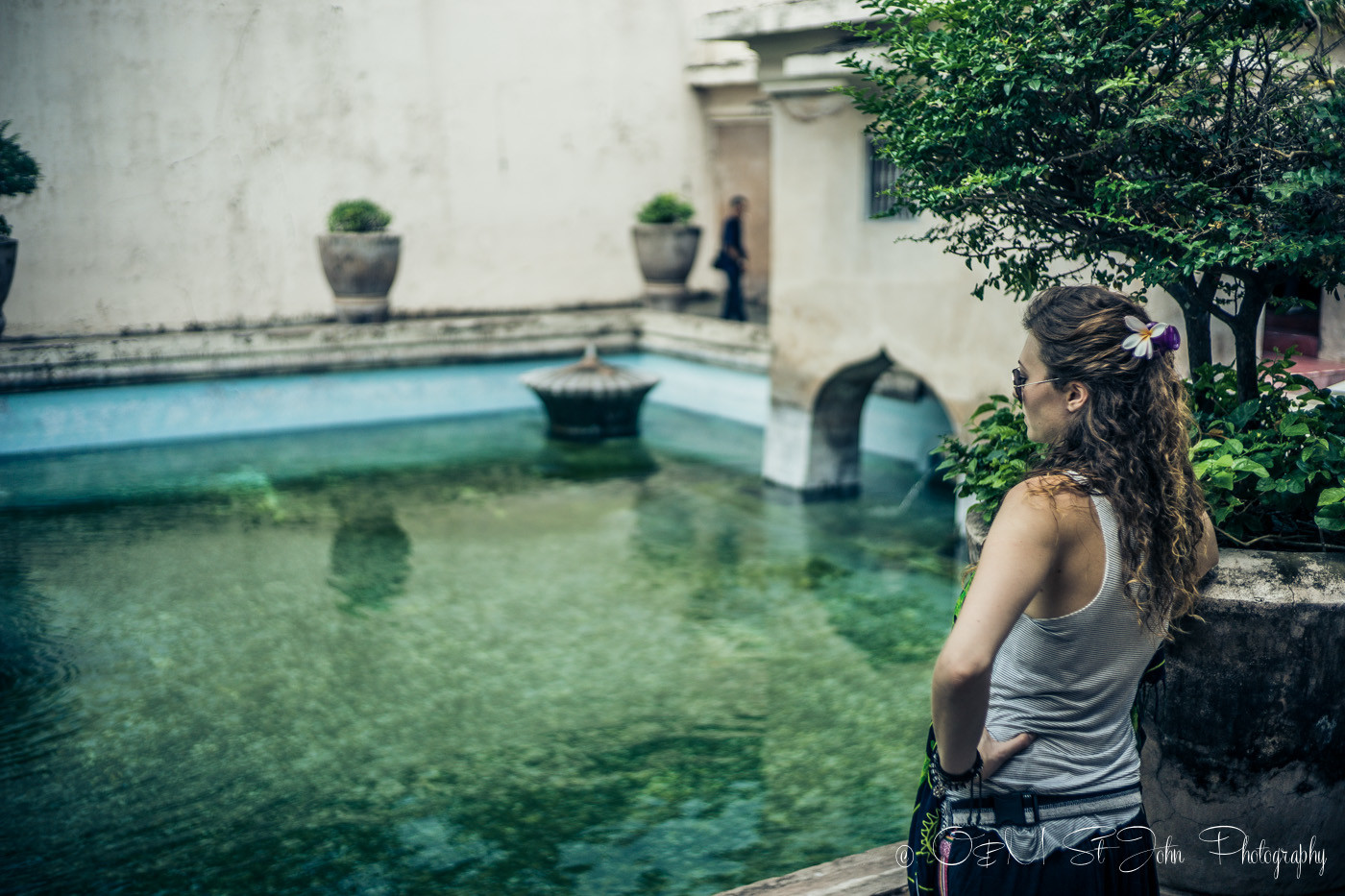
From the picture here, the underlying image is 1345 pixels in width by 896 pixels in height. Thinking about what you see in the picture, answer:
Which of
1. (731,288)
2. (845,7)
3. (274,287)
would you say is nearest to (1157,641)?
(845,7)

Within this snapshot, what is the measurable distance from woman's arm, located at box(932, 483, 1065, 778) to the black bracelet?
0.21 ft

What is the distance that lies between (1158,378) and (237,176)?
12.7 m

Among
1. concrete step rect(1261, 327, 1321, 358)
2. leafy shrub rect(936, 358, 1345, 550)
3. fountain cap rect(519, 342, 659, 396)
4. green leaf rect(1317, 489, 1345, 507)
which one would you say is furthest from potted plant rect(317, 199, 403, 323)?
green leaf rect(1317, 489, 1345, 507)

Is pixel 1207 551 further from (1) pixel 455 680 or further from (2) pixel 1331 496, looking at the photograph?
(1) pixel 455 680

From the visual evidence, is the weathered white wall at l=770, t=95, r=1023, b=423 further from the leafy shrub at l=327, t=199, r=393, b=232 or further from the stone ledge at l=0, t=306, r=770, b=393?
the leafy shrub at l=327, t=199, r=393, b=232

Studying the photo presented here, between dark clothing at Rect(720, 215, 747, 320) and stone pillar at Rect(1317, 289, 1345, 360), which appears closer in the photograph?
stone pillar at Rect(1317, 289, 1345, 360)

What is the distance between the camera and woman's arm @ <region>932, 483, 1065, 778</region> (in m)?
1.68

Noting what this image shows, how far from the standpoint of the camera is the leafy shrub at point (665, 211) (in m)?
13.5

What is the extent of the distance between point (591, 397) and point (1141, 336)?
342 inches

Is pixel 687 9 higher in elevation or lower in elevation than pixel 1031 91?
higher

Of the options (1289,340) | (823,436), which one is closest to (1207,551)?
(1289,340)

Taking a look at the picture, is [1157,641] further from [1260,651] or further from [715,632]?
[715,632]

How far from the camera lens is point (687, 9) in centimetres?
1509

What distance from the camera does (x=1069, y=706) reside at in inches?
74.0
